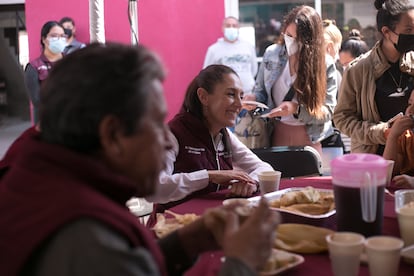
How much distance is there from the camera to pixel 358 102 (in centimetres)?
289

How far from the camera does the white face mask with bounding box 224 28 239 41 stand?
613 centimetres

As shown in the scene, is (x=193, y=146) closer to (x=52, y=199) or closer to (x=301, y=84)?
(x=301, y=84)

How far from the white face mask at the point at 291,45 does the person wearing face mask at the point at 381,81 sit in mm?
699

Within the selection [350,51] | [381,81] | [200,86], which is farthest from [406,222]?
[350,51]

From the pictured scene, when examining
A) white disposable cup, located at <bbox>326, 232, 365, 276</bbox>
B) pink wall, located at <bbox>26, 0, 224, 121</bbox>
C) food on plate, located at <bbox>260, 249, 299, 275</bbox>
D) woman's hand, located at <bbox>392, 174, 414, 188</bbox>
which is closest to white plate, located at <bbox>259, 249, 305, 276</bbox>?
food on plate, located at <bbox>260, 249, 299, 275</bbox>

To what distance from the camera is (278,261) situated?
51.3 inches

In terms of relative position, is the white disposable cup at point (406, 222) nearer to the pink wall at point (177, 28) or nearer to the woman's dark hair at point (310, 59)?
the woman's dark hair at point (310, 59)

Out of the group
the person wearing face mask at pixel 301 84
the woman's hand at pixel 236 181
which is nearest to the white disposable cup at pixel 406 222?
the woman's hand at pixel 236 181

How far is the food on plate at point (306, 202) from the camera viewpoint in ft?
5.66

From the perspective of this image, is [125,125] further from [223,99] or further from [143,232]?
[223,99]

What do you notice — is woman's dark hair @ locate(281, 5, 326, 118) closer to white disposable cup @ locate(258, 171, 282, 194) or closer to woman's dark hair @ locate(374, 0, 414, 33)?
woman's dark hair @ locate(374, 0, 414, 33)

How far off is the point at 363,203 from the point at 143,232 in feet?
2.22

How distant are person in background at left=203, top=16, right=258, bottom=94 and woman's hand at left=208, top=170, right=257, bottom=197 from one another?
3.78 m

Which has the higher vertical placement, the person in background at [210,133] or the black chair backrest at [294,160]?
the person in background at [210,133]
